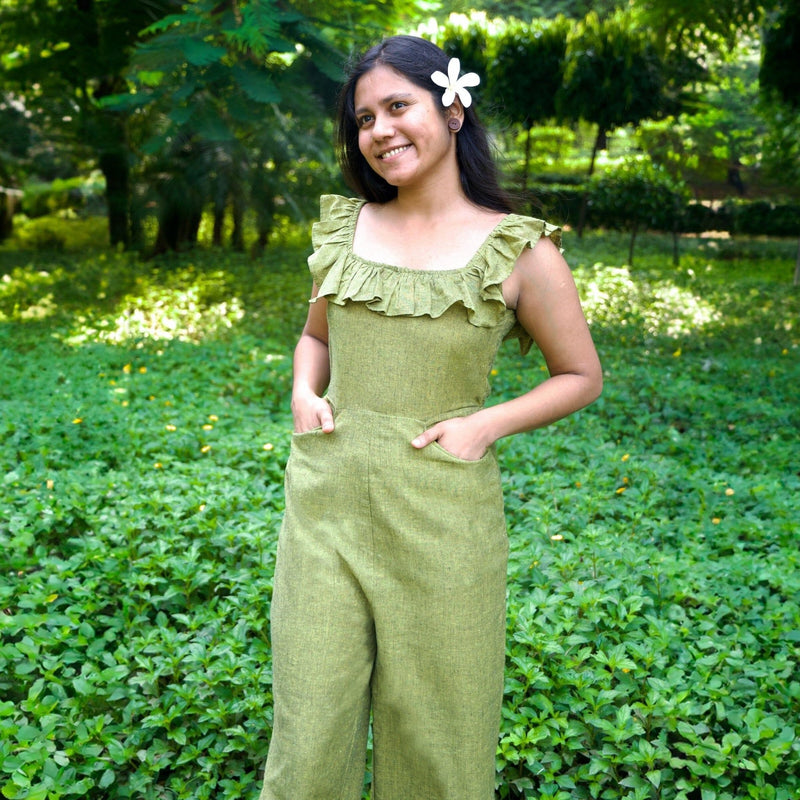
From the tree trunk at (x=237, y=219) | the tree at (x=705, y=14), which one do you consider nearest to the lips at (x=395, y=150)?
the tree at (x=705, y=14)

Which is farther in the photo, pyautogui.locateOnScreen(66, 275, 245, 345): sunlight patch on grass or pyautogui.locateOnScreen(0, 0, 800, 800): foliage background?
pyautogui.locateOnScreen(66, 275, 245, 345): sunlight patch on grass

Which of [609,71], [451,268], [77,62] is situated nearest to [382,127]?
[451,268]

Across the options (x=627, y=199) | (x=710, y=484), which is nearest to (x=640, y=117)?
(x=627, y=199)

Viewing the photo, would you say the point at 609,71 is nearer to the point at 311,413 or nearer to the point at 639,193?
the point at 639,193

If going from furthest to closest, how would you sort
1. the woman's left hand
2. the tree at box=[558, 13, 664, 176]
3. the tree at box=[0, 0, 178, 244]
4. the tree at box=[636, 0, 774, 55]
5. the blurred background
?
the tree at box=[558, 13, 664, 176] < the tree at box=[0, 0, 178, 244] < the tree at box=[636, 0, 774, 55] < the blurred background < the woman's left hand

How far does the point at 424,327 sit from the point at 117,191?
1064cm

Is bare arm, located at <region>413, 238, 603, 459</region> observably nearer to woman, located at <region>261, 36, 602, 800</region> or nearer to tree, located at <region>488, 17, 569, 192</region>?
woman, located at <region>261, 36, 602, 800</region>

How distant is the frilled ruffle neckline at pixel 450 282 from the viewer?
154cm

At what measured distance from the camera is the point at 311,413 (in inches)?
65.8

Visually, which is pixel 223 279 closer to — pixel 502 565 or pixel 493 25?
pixel 493 25

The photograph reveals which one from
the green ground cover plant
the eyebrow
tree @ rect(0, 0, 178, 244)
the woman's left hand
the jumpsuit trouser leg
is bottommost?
the green ground cover plant

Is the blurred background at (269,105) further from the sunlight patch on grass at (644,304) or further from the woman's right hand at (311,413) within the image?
the woman's right hand at (311,413)

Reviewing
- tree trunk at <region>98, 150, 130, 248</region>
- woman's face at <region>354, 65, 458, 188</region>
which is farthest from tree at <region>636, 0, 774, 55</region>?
woman's face at <region>354, 65, 458, 188</region>

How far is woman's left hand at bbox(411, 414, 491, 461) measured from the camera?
60.4 inches
